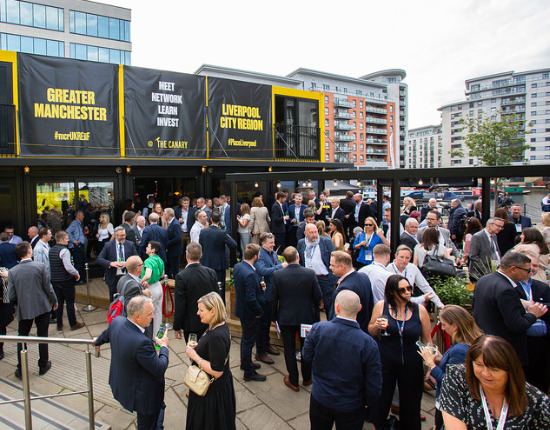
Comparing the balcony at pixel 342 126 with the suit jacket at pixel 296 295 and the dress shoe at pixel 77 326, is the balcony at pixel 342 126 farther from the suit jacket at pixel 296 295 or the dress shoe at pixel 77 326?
the suit jacket at pixel 296 295

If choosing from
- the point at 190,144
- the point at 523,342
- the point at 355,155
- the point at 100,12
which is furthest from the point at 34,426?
the point at 355,155

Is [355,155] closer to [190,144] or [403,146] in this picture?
[403,146]

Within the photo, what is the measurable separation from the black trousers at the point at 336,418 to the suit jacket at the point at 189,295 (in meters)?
2.08

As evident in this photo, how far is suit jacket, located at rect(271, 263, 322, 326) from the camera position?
4.57 m

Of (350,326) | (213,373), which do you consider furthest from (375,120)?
(213,373)

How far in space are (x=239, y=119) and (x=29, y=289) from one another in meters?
9.15

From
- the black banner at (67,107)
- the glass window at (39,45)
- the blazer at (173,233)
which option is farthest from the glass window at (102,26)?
the blazer at (173,233)

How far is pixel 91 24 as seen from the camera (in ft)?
147

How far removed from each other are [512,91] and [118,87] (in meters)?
133

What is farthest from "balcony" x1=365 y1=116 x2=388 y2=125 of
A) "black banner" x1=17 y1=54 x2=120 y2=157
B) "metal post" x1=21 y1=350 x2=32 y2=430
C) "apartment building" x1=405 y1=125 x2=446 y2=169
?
"metal post" x1=21 y1=350 x2=32 y2=430

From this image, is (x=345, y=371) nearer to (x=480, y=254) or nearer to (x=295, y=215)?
(x=480, y=254)

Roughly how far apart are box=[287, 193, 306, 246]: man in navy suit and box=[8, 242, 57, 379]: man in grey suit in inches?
229

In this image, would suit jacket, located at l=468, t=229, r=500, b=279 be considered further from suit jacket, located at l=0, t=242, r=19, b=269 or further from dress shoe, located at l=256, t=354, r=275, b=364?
suit jacket, located at l=0, t=242, r=19, b=269

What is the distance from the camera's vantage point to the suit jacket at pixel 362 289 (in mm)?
4098
